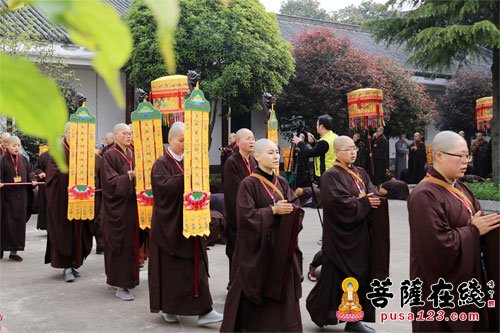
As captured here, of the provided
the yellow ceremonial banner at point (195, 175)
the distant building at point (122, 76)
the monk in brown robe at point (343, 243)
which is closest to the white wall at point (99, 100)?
the distant building at point (122, 76)

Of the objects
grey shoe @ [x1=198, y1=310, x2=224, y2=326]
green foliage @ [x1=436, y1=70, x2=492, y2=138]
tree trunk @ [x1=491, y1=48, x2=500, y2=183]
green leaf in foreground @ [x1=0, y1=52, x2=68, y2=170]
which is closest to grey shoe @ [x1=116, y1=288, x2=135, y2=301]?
grey shoe @ [x1=198, y1=310, x2=224, y2=326]

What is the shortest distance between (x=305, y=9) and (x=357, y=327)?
4379 centimetres

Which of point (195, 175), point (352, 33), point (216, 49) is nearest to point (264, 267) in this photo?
point (195, 175)

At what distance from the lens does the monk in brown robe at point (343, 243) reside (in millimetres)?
4523

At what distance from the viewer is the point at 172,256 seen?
477cm

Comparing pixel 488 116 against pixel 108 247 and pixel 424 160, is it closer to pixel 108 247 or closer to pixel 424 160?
pixel 424 160

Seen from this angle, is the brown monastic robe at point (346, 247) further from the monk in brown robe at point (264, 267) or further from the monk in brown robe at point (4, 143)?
the monk in brown robe at point (4, 143)

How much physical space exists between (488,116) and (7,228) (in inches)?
465

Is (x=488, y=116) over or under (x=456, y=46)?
under

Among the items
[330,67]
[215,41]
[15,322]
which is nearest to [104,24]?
[15,322]

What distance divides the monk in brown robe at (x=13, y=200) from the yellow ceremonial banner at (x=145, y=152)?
3045 millimetres

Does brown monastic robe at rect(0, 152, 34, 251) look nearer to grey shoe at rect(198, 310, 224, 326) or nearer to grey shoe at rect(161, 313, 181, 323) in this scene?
grey shoe at rect(161, 313, 181, 323)

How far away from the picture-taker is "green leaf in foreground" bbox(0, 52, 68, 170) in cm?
39

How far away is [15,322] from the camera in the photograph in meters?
4.90
